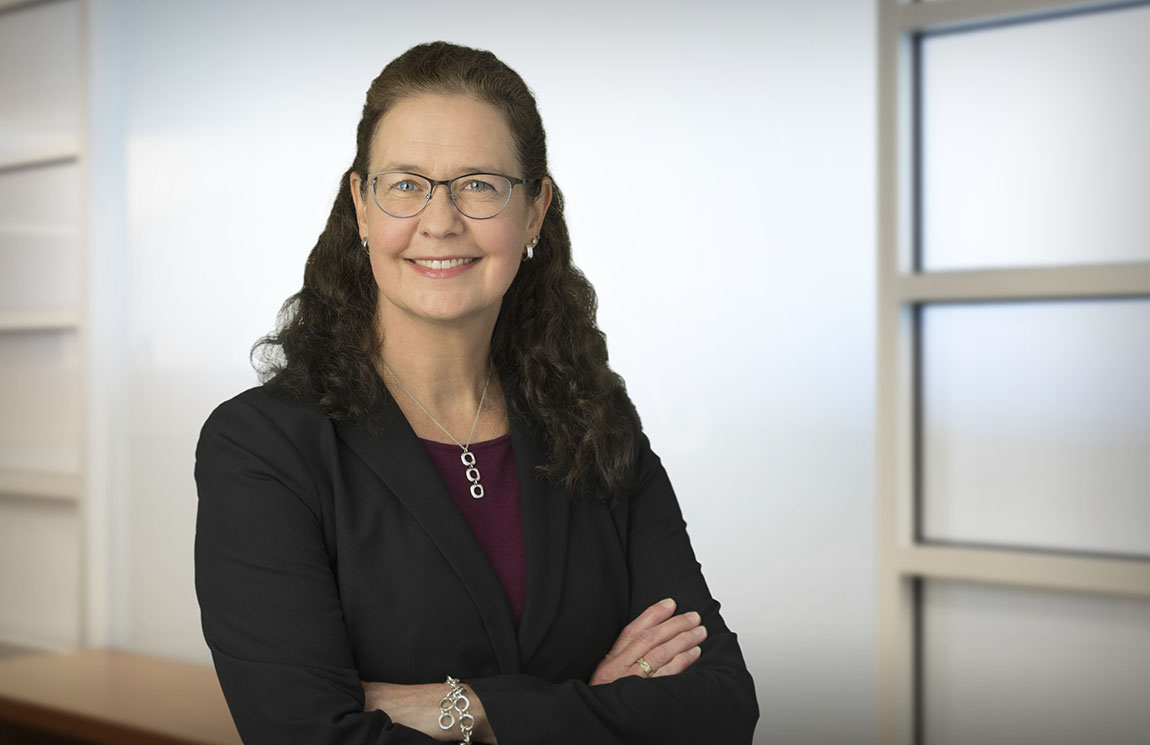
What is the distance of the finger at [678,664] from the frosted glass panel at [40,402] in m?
3.13

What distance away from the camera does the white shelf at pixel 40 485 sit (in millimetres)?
4137

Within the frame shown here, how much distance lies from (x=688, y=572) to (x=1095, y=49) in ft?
5.11

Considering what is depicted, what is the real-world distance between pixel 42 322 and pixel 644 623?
3.25 metres

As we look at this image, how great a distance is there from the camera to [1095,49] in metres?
2.46

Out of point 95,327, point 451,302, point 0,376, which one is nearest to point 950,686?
point 451,302

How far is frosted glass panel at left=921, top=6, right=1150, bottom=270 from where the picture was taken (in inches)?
95.5

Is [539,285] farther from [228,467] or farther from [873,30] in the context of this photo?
[873,30]

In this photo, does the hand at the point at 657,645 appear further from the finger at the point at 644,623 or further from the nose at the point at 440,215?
the nose at the point at 440,215

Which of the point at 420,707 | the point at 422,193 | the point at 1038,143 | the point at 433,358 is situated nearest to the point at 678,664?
the point at 420,707

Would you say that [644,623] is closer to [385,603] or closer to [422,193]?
[385,603]

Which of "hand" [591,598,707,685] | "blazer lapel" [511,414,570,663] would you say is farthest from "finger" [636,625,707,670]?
"blazer lapel" [511,414,570,663]

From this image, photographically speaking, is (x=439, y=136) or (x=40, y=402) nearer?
(x=439, y=136)

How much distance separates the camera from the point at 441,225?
1.60m

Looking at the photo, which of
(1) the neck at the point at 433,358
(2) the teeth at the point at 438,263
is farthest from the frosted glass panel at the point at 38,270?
(2) the teeth at the point at 438,263
